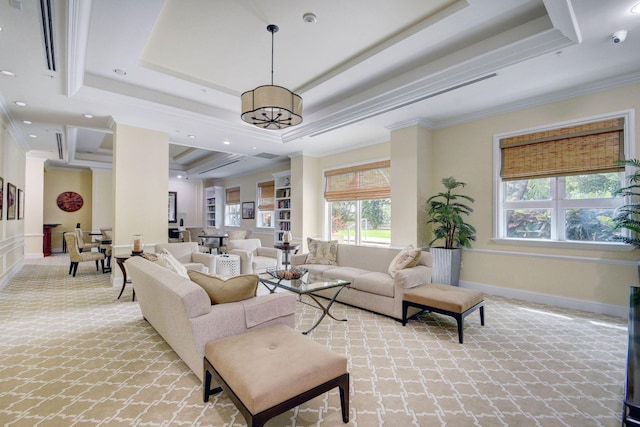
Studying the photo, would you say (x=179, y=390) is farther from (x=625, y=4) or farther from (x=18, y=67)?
(x=625, y=4)

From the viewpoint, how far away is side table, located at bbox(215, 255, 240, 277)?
516cm

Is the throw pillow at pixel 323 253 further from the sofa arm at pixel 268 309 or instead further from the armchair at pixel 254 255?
the sofa arm at pixel 268 309

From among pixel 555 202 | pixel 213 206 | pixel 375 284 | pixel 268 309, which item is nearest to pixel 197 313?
pixel 268 309

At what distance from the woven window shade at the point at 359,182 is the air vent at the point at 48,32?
514 cm

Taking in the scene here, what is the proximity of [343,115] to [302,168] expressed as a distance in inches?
100.0

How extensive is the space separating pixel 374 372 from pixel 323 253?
8.91ft

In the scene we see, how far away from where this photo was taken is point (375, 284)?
12.3 feet

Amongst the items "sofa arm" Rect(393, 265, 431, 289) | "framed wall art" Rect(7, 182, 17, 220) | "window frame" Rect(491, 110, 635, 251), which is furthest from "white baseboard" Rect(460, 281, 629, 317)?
"framed wall art" Rect(7, 182, 17, 220)

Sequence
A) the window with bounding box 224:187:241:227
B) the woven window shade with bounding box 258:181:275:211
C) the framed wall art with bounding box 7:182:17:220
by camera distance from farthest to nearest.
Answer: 1. the window with bounding box 224:187:241:227
2. the woven window shade with bounding box 258:181:275:211
3. the framed wall art with bounding box 7:182:17:220

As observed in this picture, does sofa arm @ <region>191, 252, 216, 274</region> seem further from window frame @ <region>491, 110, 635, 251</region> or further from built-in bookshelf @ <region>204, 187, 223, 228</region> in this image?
built-in bookshelf @ <region>204, 187, 223, 228</region>

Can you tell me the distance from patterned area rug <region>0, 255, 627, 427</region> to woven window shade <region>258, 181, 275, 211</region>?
5.93 metres

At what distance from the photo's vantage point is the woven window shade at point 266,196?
9.51 meters

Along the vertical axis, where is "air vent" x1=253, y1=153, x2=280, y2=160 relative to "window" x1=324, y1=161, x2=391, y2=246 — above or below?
above

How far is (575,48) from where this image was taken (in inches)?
121
